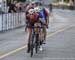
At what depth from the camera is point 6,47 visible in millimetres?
15992

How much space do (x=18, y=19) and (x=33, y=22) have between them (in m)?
14.7

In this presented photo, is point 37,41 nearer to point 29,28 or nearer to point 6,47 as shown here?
point 29,28

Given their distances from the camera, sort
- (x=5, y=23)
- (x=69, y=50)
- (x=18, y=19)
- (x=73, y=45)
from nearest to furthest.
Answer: (x=69, y=50) → (x=73, y=45) → (x=5, y=23) → (x=18, y=19)

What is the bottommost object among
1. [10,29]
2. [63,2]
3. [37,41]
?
[63,2]

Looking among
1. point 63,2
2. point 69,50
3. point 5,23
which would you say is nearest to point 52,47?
point 69,50

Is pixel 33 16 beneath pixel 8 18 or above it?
above

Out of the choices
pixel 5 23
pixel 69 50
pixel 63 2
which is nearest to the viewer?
pixel 69 50

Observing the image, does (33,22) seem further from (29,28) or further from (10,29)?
(10,29)

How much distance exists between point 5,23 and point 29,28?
37.5 ft

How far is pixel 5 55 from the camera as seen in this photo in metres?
13.5

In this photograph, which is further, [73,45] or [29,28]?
[73,45]

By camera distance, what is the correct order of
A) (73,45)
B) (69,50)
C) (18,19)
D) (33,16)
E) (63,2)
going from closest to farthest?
1. (33,16)
2. (69,50)
3. (73,45)
4. (18,19)
5. (63,2)

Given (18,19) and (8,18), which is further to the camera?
(18,19)

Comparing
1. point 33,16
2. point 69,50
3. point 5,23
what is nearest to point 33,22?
point 33,16
